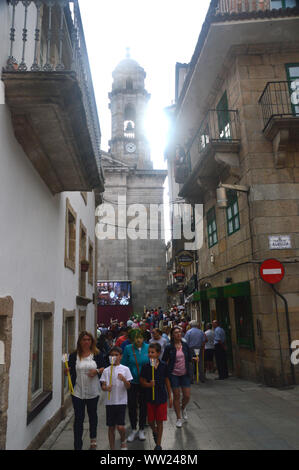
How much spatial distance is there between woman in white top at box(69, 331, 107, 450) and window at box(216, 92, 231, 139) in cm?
882

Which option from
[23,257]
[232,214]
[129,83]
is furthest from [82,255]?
[129,83]

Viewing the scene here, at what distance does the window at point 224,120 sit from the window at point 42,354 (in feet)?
26.6

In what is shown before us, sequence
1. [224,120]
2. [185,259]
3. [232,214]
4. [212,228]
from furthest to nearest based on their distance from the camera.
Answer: [185,259]
[212,228]
[224,120]
[232,214]

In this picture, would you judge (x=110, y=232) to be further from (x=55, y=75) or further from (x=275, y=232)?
(x=55, y=75)

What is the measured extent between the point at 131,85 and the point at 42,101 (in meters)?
43.2

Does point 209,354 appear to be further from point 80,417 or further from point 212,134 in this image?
point 212,134

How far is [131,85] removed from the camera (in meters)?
44.8

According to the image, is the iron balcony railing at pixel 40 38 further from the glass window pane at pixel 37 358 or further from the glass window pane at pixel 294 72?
the glass window pane at pixel 294 72

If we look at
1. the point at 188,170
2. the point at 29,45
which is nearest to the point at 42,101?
the point at 29,45

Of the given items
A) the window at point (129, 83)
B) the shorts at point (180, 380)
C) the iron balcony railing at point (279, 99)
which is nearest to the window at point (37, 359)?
the shorts at point (180, 380)

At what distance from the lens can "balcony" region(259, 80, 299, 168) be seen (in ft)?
32.2

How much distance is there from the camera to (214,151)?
11273mm

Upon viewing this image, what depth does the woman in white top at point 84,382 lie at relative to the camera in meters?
5.22

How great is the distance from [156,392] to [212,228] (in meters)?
9.48
